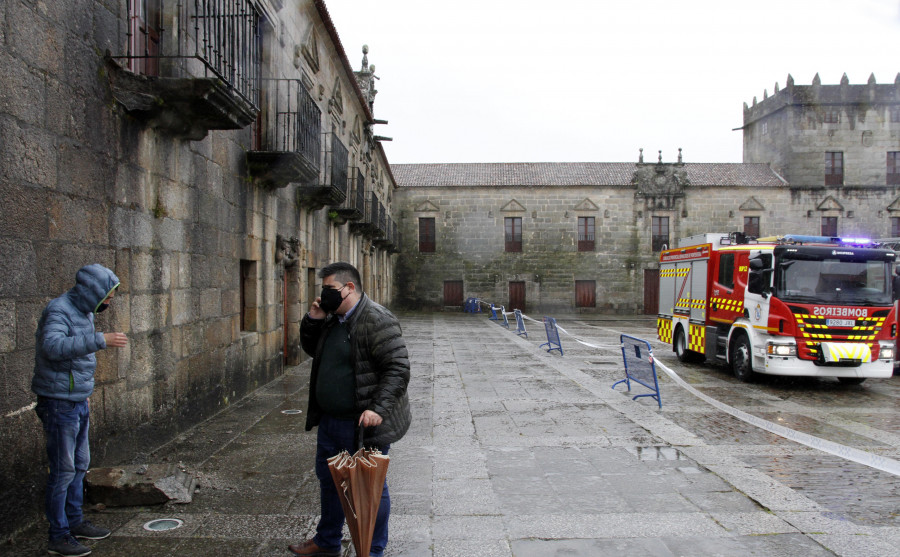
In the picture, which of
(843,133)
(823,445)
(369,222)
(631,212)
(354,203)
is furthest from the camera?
(843,133)

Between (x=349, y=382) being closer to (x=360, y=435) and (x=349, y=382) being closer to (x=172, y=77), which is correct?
(x=360, y=435)

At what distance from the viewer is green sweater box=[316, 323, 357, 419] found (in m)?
3.38

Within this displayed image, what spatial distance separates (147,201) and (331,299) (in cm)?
284

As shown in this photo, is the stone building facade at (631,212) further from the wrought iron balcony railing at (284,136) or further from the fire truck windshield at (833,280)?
the fire truck windshield at (833,280)

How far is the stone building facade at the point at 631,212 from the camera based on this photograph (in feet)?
104

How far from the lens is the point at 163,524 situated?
3934 millimetres

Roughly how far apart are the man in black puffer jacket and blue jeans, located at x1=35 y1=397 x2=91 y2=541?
121 centimetres

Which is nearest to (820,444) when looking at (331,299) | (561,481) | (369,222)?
(561,481)

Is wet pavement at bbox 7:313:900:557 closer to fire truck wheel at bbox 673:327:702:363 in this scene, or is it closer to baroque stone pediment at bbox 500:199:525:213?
fire truck wheel at bbox 673:327:702:363

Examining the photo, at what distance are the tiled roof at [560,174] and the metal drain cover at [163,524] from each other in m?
29.1

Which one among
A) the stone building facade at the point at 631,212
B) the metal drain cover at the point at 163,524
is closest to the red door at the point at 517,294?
the stone building facade at the point at 631,212

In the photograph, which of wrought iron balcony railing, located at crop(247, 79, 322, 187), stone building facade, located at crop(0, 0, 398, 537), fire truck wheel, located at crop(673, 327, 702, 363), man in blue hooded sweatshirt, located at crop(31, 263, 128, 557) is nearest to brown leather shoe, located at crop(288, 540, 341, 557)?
man in blue hooded sweatshirt, located at crop(31, 263, 128, 557)

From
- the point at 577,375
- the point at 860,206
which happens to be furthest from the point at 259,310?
the point at 860,206

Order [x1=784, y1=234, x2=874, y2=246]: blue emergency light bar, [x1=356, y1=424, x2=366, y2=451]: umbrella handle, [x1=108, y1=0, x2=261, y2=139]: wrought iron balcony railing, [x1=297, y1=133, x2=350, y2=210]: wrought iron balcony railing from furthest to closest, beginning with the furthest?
1. [x1=297, y1=133, x2=350, y2=210]: wrought iron balcony railing
2. [x1=784, y1=234, x2=874, y2=246]: blue emergency light bar
3. [x1=108, y1=0, x2=261, y2=139]: wrought iron balcony railing
4. [x1=356, y1=424, x2=366, y2=451]: umbrella handle
